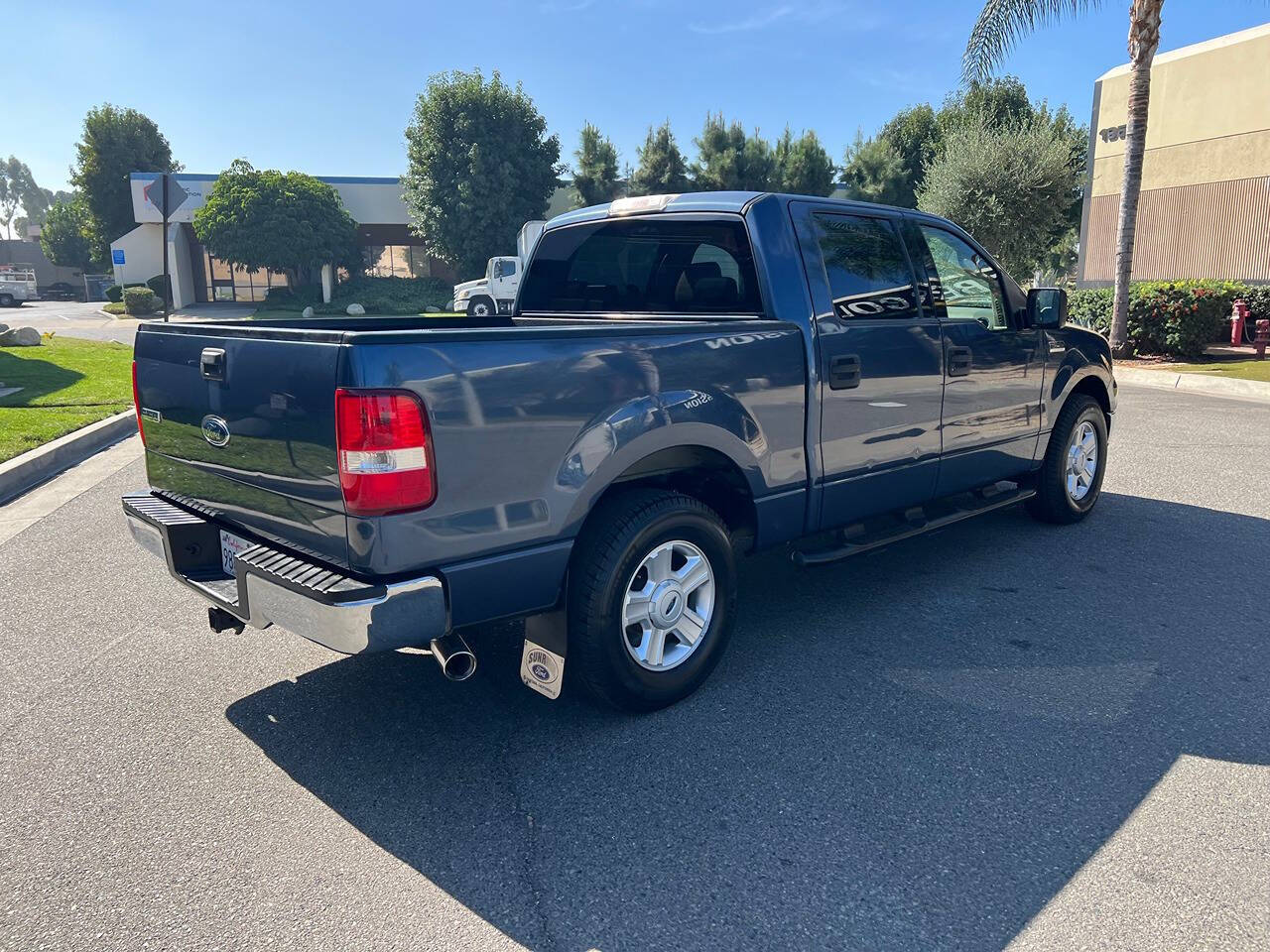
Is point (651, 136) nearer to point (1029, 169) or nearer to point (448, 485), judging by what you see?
point (1029, 169)

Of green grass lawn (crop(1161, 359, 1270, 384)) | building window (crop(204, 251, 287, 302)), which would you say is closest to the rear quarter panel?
green grass lawn (crop(1161, 359, 1270, 384))

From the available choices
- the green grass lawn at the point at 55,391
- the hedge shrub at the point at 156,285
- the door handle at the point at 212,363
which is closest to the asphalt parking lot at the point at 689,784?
the door handle at the point at 212,363

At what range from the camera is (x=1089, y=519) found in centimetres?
617

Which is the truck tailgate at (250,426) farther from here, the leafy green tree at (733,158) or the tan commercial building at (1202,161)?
the leafy green tree at (733,158)

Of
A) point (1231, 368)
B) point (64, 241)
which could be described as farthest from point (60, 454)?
point (64, 241)

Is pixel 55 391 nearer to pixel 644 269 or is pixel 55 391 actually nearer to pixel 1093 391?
pixel 644 269

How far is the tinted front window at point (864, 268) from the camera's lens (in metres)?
4.18

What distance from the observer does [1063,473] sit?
5.81 meters

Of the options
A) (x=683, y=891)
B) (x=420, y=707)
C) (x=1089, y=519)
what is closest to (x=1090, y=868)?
(x=683, y=891)

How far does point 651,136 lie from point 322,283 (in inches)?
694

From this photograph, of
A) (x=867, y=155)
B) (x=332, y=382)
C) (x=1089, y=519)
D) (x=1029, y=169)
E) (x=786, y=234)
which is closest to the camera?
(x=332, y=382)

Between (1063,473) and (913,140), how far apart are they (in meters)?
41.6

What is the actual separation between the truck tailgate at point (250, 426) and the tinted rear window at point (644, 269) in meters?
1.93

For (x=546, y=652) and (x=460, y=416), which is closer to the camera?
(x=460, y=416)
